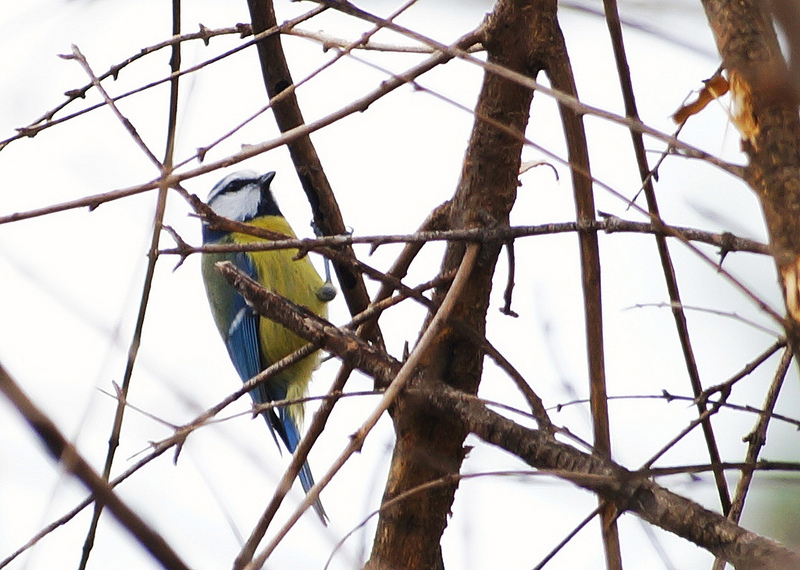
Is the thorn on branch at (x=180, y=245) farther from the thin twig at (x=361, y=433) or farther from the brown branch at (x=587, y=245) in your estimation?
the brown branch at (x=587, y=245)

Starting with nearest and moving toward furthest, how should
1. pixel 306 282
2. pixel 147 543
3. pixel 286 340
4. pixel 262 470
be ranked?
1. pixel 147 543
2. pixel 262 470
3. pixel 306 282
4. pixel 286 340

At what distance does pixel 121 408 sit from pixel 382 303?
553 mm

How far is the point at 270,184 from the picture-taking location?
4.35 meters

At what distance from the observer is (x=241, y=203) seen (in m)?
4.50

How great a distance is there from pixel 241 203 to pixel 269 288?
886mm

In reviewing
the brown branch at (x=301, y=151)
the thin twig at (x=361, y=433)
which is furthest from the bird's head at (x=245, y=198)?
the thin twig at (x=361, y=433)

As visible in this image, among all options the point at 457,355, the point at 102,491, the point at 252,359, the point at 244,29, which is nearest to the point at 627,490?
the point at 457,355

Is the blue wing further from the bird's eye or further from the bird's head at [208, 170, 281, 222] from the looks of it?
the bird's eye

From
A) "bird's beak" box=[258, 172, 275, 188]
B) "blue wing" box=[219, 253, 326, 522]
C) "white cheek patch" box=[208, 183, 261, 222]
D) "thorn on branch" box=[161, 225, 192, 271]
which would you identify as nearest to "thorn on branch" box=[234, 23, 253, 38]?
"thorn on branch" box=[161, 225, 192, 271]

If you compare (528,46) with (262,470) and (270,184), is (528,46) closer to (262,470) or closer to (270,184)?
(262,470)

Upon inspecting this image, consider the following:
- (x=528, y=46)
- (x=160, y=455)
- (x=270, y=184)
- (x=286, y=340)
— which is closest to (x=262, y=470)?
(x=160, y=455)

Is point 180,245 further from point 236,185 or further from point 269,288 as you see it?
point 236,185

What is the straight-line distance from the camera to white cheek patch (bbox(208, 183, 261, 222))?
14.5ft

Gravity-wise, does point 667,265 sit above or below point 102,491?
above
